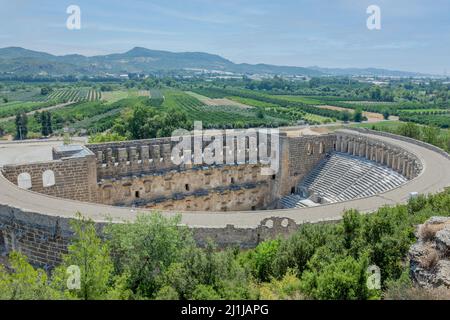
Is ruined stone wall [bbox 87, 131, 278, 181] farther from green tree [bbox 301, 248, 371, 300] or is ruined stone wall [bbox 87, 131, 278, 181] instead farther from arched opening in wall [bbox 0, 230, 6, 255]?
green tree [bbox 301, 248, 371, 300]

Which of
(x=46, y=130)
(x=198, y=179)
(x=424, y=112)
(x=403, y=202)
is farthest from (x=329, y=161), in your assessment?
(x=424, y=112)

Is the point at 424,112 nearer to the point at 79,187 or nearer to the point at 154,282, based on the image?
the point at 79,187

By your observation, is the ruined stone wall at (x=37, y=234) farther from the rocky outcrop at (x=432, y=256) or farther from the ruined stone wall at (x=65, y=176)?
the rocky outcrop at (x=432, y=256)

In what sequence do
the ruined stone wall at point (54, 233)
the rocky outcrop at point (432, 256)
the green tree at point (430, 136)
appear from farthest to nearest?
the green tree at point (430, 136)
the ruined stone wall at point (54, 233)
the rocky outcrop at point (432, 256)

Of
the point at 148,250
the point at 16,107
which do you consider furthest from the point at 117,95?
the point at 148,250

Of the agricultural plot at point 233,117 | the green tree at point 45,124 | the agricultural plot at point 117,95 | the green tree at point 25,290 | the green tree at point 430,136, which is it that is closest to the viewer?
the green tree at point 25,290

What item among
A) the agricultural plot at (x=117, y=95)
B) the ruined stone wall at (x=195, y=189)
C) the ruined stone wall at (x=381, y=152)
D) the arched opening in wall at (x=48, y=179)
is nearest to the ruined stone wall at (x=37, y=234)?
the arched opening in wall at (x=48, y=179)
